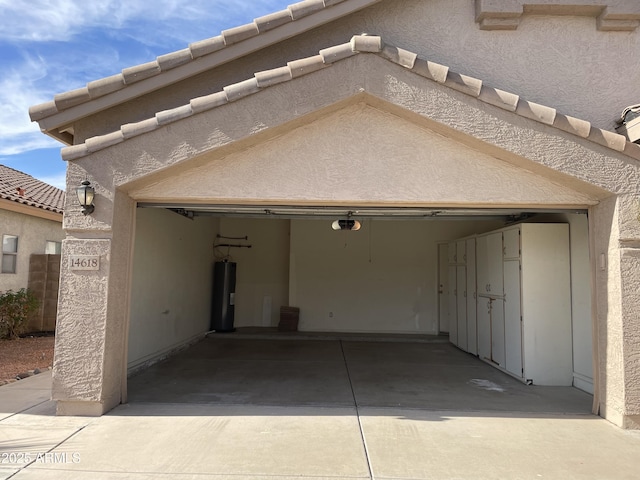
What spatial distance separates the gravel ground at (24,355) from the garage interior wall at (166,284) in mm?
2083

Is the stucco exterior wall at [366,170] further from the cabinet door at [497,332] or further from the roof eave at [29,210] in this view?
the roof eave at [29,210]

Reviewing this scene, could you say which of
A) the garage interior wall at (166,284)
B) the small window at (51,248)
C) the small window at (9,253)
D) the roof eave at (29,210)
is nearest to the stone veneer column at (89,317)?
the garage interior wall at (166,284)

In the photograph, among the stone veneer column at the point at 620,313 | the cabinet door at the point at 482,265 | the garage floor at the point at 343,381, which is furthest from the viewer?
the cabinet door at the point at 482,265

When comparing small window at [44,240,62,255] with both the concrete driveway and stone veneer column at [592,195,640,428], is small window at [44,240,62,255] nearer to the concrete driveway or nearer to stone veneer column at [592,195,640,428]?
the concrete driveway

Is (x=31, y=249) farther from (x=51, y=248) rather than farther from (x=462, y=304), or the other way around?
(x=462, y=304)

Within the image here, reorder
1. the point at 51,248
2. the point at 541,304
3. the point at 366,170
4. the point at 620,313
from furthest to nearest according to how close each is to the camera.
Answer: the point at 51,248, the point at 541,304, the point at 366,170, the point at 620,313

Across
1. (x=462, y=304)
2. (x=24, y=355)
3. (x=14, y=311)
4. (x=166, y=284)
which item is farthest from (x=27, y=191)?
(x=462, y=304)

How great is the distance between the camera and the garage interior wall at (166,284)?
7941mm

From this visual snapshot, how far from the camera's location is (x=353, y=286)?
44.7 ft

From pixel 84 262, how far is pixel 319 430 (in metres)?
3.64

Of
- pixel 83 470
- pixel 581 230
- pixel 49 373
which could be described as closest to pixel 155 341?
A: pixel 49 373

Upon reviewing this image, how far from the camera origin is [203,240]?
12320 millimetres

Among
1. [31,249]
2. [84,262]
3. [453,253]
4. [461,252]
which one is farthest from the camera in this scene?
[31,249]

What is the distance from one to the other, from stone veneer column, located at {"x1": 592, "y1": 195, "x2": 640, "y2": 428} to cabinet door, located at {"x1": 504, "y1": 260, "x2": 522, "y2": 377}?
1.91 meters
